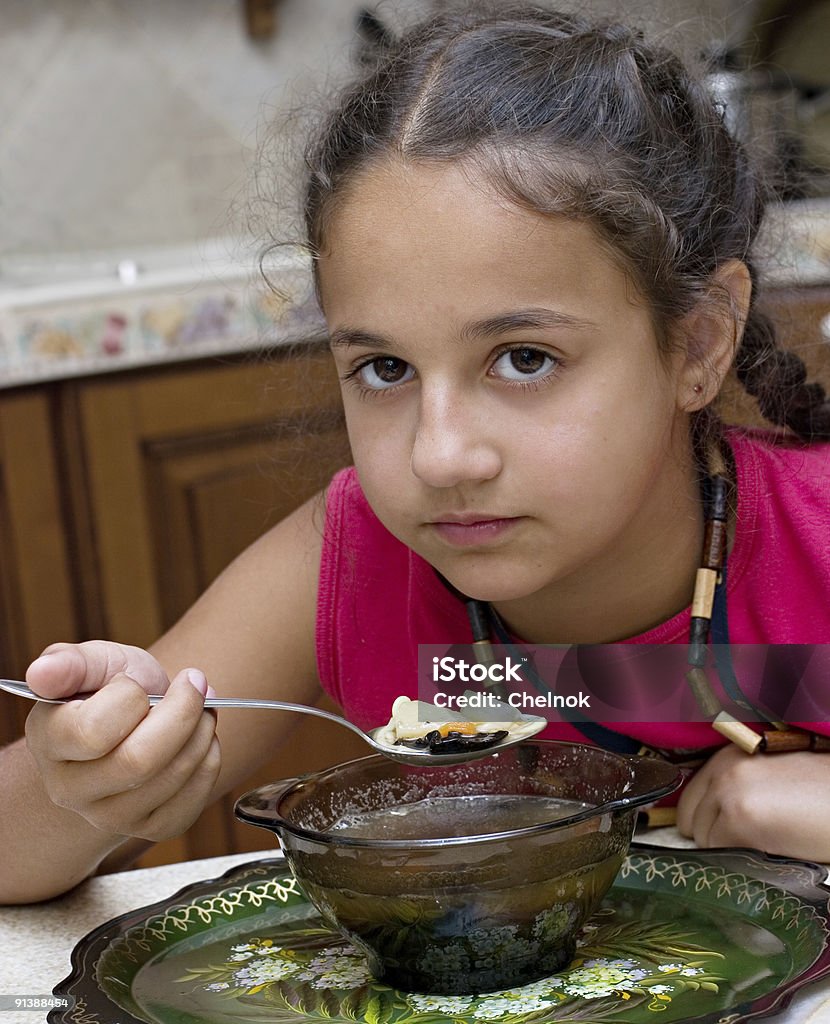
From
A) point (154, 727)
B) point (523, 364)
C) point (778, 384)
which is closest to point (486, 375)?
point (523, 364)

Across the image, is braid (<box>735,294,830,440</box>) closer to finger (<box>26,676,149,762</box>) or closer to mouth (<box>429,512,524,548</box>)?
mouth (<box>429,512,524,548</box>)

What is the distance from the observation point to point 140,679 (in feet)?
2.44

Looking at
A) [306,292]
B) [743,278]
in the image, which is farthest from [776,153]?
[306,292]

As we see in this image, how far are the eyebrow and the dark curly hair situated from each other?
63 mm

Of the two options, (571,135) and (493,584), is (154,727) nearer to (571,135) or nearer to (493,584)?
(493,584)

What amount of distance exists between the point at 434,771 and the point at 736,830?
191 millimetres

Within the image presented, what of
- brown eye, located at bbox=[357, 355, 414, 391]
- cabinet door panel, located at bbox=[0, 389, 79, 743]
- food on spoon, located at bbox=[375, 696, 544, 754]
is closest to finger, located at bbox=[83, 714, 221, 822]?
food on spoon, located at bbox=[375, 696, 544, 754]

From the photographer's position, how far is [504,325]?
74 cm

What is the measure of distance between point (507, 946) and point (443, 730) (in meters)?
0.15

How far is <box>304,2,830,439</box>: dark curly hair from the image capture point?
0.80 m

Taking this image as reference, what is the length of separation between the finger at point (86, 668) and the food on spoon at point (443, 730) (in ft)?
0.43

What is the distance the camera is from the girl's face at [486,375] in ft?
2.42

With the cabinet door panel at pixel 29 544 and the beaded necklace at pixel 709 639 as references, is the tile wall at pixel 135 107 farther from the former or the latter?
the beaded necklace at pixel 709 639

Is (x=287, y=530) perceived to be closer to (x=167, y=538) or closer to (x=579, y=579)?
(x=579, y=579)
